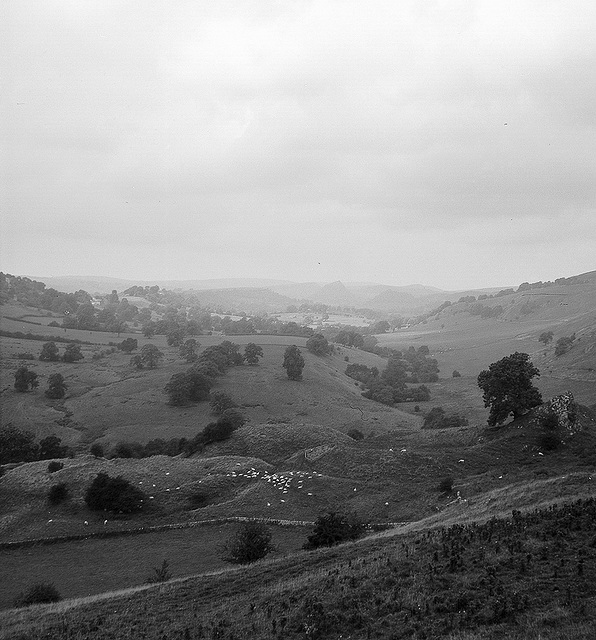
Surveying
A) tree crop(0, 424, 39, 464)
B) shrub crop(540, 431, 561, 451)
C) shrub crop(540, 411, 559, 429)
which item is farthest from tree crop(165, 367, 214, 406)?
shrub crop(540, 431, 561, 451)

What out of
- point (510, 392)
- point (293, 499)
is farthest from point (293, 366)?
point (293, 499)

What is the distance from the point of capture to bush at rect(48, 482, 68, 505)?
45.5 m

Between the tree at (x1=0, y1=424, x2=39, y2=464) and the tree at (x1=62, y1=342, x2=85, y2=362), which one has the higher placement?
the tree at (x1=62, y1=342, x2=85, y2=362)

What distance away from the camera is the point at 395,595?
17703 millimetres

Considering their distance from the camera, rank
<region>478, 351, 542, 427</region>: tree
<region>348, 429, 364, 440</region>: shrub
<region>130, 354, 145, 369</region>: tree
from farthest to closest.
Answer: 1. <region>130, 354, 145, 369</region>: tree
2. <region>348, 429, 364, 440</region>: shrub
3. <region>478, 351, 542, 427</region>: tree

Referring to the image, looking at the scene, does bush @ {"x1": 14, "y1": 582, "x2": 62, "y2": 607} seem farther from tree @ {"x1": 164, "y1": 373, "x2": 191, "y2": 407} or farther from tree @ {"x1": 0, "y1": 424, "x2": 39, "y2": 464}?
tree @ {"x1": 164, "y1": 373, "x2": 191, "y2": 407}

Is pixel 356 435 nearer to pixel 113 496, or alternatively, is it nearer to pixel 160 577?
pixel 113 496

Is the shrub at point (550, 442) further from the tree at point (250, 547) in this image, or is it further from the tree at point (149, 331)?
the tree at point (149, 331)

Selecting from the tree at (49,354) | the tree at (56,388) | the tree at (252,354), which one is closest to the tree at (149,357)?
the tree at (49,354)

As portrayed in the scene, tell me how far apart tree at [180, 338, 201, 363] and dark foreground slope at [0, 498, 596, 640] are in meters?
102

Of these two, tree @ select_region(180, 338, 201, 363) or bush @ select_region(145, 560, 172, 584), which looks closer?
bush @ select_region(145, 560, 172, 584)

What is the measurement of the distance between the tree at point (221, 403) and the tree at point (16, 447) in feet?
103

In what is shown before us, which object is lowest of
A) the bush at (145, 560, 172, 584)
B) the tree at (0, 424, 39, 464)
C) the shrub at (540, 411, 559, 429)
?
the tree at (0, 424, 39, 464)

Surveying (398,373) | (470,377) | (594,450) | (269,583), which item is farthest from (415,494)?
(470,377)
